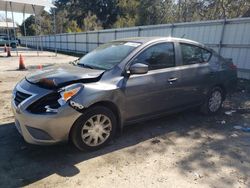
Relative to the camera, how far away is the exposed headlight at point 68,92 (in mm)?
3305

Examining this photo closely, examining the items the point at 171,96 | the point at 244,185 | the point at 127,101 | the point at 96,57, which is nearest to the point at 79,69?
the point at 96,57

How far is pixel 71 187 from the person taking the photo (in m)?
2.88

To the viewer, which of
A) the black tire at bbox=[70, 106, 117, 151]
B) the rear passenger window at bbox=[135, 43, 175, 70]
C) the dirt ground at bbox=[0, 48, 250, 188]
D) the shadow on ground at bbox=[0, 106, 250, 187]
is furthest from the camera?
the rear passenger window at bbox=[135, 43, 175, 70]

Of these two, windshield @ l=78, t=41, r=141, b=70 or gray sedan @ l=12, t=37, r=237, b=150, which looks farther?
windshield @ l=78, t=41, r=141, b=70

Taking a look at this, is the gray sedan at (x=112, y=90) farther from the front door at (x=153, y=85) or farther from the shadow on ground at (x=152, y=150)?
the shadow on ground at (x=152, y=150)

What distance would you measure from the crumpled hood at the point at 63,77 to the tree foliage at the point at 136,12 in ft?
33.5

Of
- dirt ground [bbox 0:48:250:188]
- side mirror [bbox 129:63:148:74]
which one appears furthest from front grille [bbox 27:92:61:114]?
side mirror [bbox 129:63:148:74]

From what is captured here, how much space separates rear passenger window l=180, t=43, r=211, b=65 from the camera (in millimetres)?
4742

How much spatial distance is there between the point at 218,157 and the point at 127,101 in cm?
161

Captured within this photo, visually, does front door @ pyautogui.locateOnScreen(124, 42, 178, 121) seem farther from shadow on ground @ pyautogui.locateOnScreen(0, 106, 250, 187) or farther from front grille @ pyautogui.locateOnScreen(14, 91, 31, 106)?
front grille @ pyautogui.locateOnScreen(14, 91, 31, 106)

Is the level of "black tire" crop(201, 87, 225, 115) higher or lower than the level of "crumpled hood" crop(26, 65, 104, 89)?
lower

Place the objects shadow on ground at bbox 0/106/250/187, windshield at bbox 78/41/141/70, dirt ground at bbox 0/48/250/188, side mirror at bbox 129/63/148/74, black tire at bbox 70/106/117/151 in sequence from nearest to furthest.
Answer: dirt ground at bbox 0/48/250/188 < shadow on ground at bbox 0/106/250/187 < black tire at bbox 70/106/117/151 < side mirror at bbox 129/63/148/74 < windshield at bbox 78/41/141/70

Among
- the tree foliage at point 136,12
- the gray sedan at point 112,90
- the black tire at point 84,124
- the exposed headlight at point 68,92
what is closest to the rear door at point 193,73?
the gray sedan at point 112,90

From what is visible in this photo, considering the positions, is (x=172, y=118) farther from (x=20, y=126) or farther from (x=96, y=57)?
(x=20, y=126)
